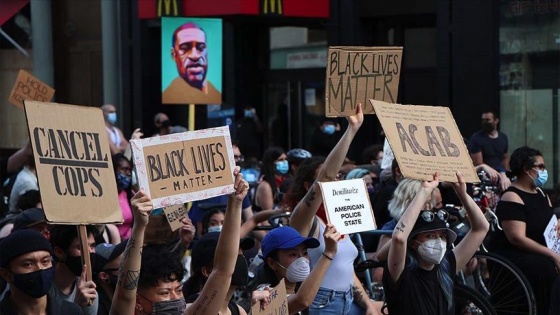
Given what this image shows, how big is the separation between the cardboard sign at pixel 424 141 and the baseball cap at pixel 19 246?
80.0 inches

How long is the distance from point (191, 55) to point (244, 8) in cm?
365

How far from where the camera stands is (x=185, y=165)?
5.81 metres

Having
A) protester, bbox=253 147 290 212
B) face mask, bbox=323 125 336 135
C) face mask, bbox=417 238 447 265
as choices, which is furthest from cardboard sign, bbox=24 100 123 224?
face mask, bbox=323 125 336 135

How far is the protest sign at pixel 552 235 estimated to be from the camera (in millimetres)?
9438

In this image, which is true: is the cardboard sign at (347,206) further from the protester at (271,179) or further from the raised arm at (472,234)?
the protester at (271,179)

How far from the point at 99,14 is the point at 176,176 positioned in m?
16.7

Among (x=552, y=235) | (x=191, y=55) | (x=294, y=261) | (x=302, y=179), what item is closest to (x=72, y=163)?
(x=294, y=261)

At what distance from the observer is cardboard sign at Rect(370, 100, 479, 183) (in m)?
6.71

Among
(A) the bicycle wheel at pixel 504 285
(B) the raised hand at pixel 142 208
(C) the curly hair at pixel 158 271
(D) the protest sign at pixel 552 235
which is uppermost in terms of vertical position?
(B) the raised hand at pixel 142 208

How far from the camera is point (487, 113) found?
49.3 feet

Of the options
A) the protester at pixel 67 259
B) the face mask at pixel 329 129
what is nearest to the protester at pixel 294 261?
the protester at pixel 67 259

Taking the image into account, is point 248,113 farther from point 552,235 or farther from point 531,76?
point 552,235

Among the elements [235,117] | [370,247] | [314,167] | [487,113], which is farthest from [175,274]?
[235,117]

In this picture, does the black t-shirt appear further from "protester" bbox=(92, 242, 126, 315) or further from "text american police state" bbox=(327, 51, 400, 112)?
"protester" bbox=(92, 242, 126, 315)
